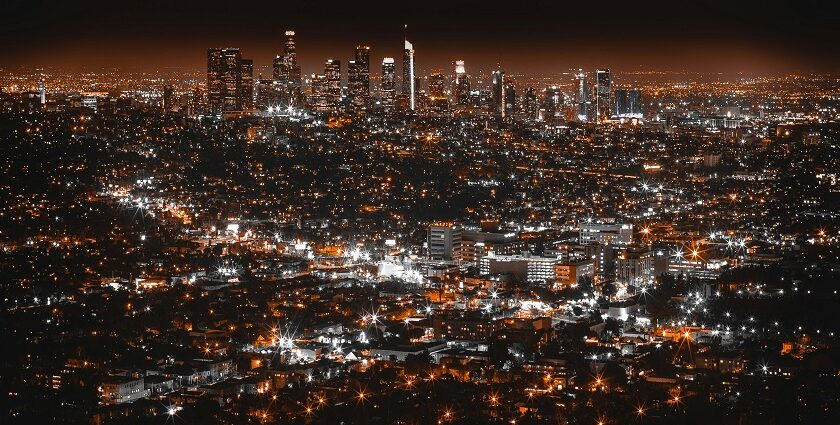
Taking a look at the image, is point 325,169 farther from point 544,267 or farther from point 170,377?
point 170,377

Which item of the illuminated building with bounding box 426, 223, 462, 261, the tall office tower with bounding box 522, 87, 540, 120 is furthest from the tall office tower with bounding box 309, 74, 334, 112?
the illuminated building with bounding box 426, 223, 462, 261

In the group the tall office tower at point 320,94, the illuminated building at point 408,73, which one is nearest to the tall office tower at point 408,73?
the illuminated building at point 408,73

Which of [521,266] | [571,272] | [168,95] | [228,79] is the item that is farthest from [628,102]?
[571,272]

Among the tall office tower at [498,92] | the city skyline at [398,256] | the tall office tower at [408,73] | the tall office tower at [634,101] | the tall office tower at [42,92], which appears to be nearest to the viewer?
the city skyline at [398,256]

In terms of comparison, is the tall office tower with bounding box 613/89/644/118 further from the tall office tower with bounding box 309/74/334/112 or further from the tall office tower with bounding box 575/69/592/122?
the tall office tower with bounding box 309/74/334/112

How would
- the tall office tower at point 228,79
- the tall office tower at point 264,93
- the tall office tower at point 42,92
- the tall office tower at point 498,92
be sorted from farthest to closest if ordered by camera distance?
the tall office tower at point 498,92 → the tall office tower at point 264,93 → the tall office tower at point 228,79 → the tall office tower at point 42,92

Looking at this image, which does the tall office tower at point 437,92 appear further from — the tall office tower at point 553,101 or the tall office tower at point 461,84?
the tall office tower at point 553,101
